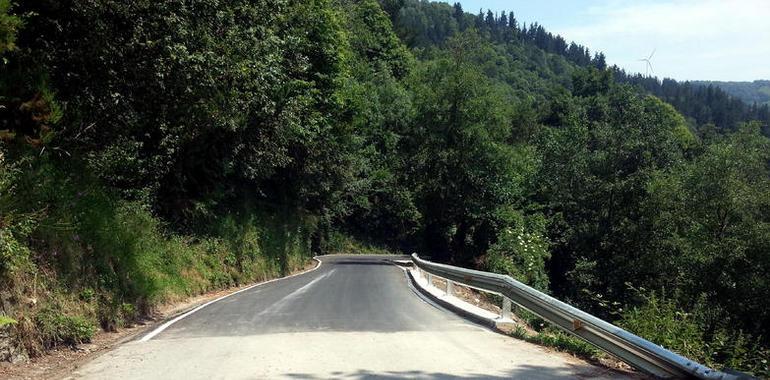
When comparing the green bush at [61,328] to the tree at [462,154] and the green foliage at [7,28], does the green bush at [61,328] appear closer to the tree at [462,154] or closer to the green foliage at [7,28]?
the green foliage at [7,28]

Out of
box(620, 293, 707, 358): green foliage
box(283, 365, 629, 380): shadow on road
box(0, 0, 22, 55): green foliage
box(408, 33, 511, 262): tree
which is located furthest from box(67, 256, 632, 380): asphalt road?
box(408, 33, 511, 262): tree

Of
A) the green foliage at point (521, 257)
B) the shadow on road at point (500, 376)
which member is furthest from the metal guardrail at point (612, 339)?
the green foliage at point (521, 257)

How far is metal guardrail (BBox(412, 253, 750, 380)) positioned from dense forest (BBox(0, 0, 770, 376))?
7.08 ft

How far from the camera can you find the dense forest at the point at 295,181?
397 inches

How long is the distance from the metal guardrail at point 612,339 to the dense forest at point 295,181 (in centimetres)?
216

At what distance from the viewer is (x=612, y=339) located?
743cm

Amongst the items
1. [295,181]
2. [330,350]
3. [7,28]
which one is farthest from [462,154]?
[7,28]

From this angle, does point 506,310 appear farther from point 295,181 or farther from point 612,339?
point 295,181

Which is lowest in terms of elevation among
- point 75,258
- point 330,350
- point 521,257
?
point 521,257

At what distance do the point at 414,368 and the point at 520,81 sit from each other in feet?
527

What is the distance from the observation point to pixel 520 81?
16125cm

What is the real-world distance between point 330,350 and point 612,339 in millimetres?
3586

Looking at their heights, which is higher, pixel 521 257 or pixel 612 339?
pixel 612 339

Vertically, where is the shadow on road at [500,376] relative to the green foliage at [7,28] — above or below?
below
